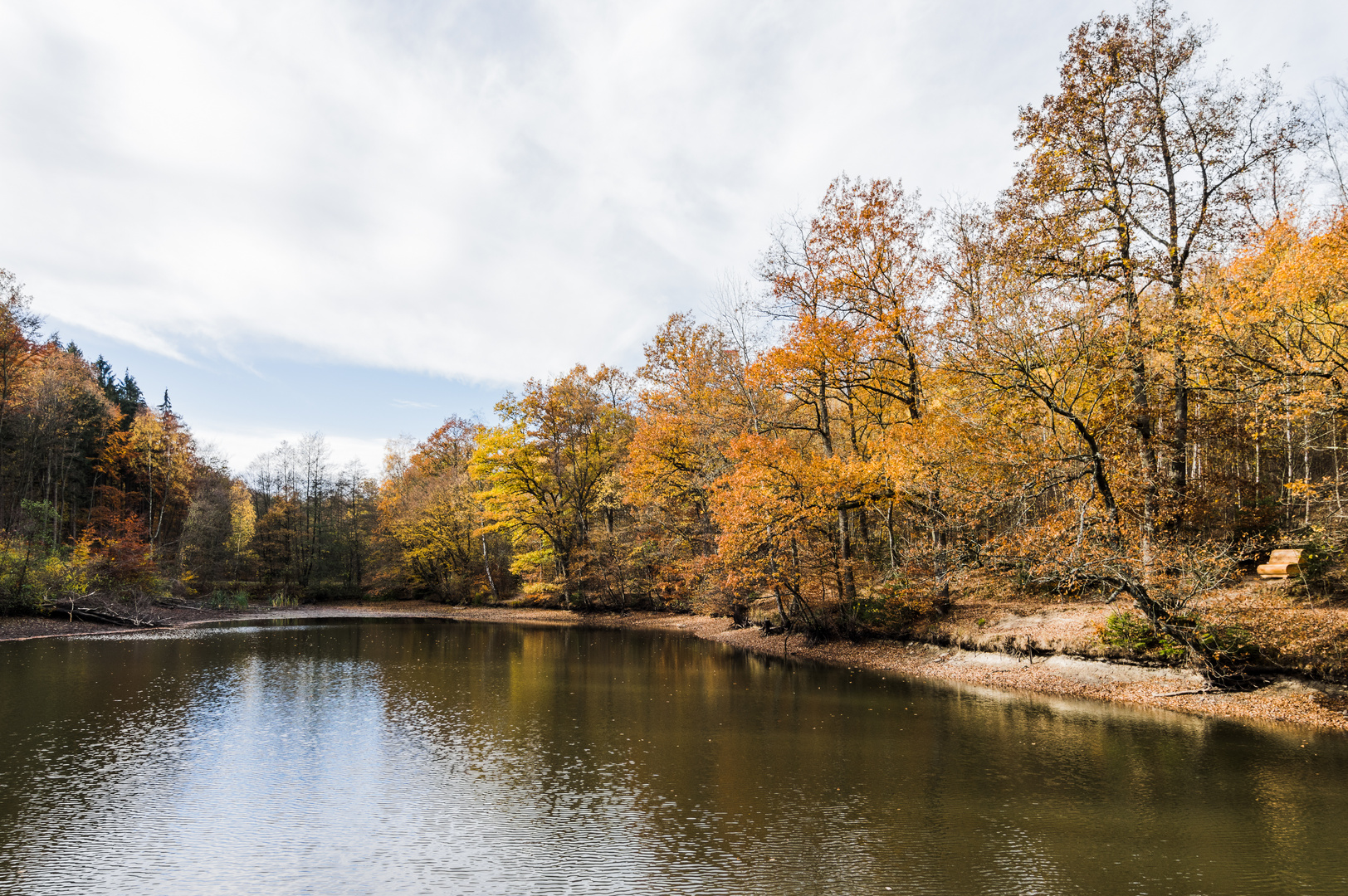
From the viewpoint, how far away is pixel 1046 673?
600 inches

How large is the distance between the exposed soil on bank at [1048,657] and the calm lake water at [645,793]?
1085 millimetres

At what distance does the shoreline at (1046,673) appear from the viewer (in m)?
11.3

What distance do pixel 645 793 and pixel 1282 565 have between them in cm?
1401

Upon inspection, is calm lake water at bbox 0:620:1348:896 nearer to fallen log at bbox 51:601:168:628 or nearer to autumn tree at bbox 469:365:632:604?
fallen log at bbox 51:601:168:628


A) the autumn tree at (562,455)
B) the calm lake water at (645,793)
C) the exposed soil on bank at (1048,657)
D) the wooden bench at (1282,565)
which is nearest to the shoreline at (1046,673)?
the exposed soil on bank at (1048,657)

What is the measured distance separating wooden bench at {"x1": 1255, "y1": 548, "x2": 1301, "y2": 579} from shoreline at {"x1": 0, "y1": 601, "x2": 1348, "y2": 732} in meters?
2.91

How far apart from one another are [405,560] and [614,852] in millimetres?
44899

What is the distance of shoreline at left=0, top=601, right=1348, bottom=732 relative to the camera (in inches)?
445

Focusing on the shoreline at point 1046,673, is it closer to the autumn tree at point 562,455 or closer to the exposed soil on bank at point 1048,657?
the exposed soil on bank at point 1048,657

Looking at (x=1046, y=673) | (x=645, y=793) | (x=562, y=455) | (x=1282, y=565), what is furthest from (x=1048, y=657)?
(x=562, y=455)

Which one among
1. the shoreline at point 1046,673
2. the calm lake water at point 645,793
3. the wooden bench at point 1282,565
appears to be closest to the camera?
the calm lake water at point 645,793

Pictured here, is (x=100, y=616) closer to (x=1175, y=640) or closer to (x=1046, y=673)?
(x=1046, y=673)

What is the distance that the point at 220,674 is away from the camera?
664 inches

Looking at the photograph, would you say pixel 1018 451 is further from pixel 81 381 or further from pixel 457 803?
pixel 81 381
